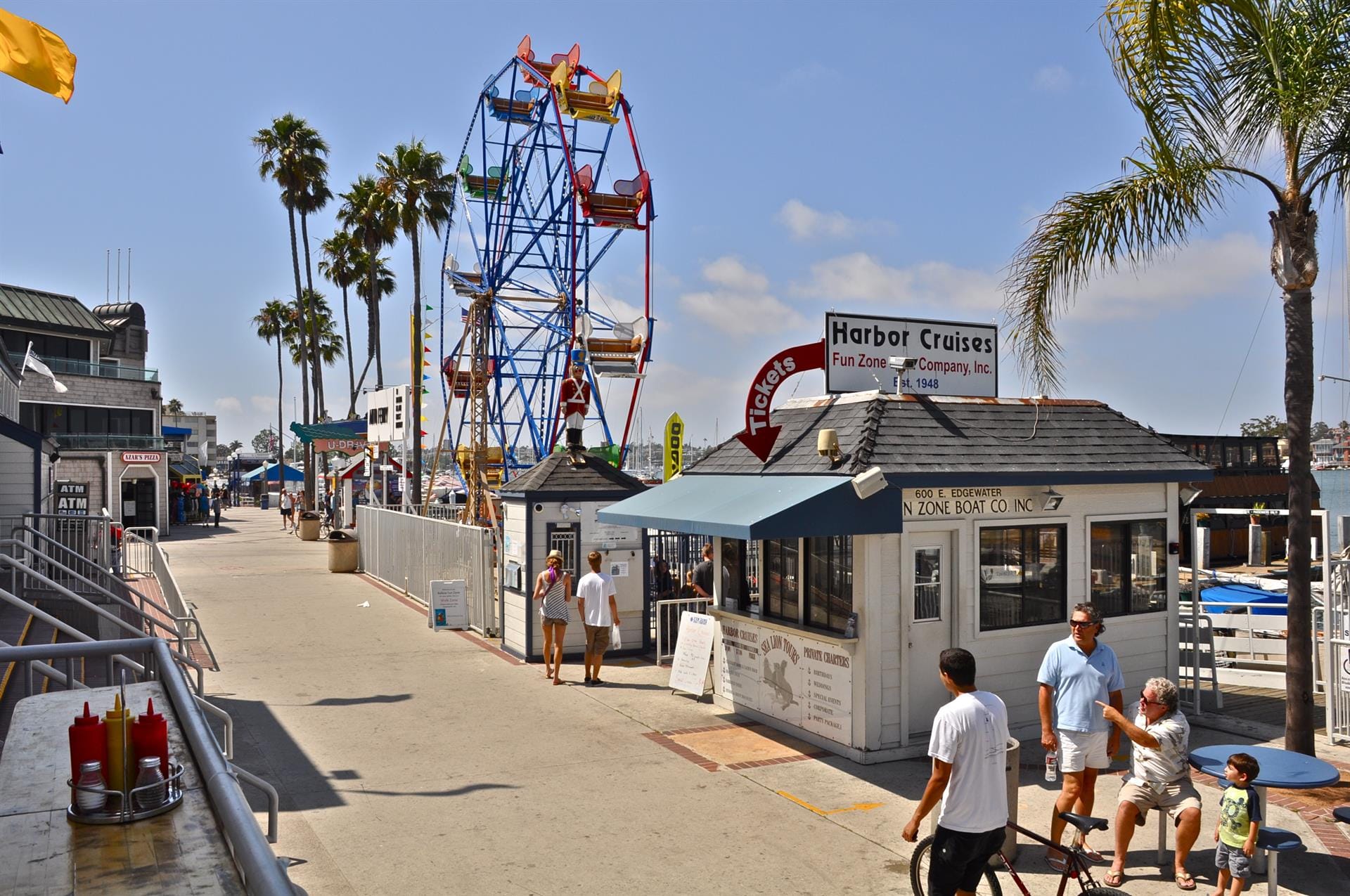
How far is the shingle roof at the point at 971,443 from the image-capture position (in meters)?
9.08

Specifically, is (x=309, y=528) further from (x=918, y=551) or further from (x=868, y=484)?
(x=868, y=484)

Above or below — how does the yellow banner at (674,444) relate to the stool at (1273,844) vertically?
above

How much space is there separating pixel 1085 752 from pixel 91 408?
42151 mm

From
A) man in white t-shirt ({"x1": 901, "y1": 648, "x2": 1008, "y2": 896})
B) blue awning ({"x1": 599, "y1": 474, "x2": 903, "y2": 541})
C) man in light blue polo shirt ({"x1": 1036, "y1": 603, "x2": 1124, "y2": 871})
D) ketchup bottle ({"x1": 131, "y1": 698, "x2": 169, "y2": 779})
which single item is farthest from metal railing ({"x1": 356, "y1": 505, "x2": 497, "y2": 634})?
ketchup bottle ({"x1": 131, "y1": 698, "x2": 169, "y2": 779})

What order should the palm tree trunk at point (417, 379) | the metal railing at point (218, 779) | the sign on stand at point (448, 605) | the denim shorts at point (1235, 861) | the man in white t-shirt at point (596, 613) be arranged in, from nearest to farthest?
the metal railing at point (218, 779) < the denim shorts at point (1235, 861) < the man in white t-shirt at point (596, 613) < the sign on stand at point (448, 605) < the palm tree trunk at point (417, 379)

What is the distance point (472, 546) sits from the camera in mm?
16188

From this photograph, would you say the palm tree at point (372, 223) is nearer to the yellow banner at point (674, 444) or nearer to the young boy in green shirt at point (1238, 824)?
the yellow banner at point (674, 444)

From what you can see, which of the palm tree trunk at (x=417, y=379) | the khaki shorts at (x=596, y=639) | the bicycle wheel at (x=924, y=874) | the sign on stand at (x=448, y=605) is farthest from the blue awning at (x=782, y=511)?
the palm tree trunk at (x=417, y=379)

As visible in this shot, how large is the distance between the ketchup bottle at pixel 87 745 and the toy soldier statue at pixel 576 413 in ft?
Answer: 33.5

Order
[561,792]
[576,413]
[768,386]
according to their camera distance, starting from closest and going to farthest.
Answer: [561,792] → [768,386] → [576,413]

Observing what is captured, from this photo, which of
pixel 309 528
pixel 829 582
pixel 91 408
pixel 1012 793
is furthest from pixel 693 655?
pixel 91 408

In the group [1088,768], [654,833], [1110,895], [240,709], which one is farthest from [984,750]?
[240,709]

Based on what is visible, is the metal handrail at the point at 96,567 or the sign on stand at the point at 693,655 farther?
the metal handrail at the point at 96,567

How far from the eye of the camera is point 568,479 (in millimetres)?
13500
